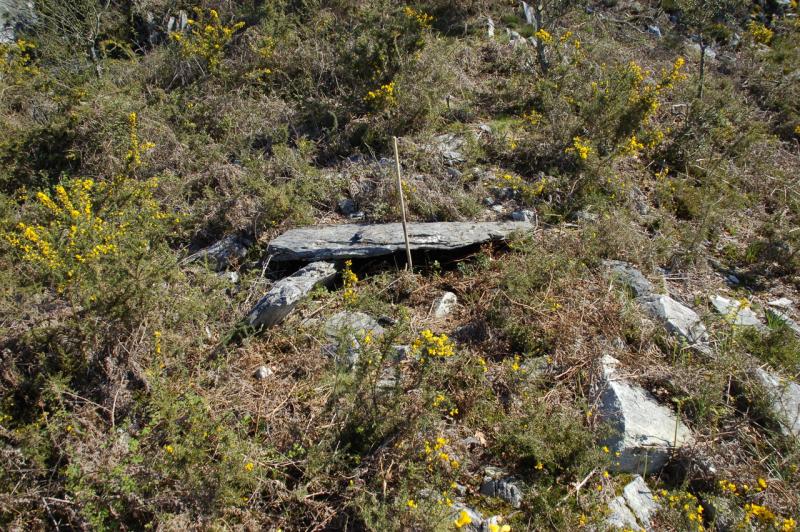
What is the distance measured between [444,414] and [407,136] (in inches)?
168

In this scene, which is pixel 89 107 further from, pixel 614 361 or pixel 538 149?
pixel 614 361

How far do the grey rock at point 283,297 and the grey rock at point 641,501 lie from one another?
3.06 metres

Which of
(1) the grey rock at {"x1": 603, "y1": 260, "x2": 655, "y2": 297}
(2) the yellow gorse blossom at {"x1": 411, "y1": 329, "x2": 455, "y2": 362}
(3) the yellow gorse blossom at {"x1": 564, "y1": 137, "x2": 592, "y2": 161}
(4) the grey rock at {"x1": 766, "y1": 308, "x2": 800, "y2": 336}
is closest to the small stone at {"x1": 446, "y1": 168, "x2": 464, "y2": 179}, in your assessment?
(3) the yellow gorse blossom at {"x1": 564, "y1": 137, "x2": 592, "y2": 161}

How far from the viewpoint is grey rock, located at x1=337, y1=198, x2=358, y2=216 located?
19.0 ft

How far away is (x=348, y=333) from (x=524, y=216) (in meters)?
2.64

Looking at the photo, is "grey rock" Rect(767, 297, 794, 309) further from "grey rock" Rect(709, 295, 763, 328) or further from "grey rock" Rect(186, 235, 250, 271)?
"grey rock" Rect(186, 235, 250, 271)

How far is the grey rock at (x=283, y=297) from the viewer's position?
14.1 feet

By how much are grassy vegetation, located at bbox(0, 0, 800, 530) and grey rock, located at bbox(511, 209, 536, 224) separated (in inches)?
5.4

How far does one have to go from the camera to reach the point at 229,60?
27.4 feet

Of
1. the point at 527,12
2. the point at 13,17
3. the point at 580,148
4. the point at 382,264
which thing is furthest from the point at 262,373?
the point at 13,17

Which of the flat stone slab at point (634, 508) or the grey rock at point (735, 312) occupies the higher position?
the grey rock at point (735, 312)

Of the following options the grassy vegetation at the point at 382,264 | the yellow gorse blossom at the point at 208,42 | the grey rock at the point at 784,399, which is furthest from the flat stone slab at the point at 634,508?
the yellow gorse blossom at the point at 208,42

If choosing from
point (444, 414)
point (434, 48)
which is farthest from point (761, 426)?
point (434, 48)

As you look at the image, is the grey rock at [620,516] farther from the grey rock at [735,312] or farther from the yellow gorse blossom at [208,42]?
the yellow gorse blossom at [208,42]
